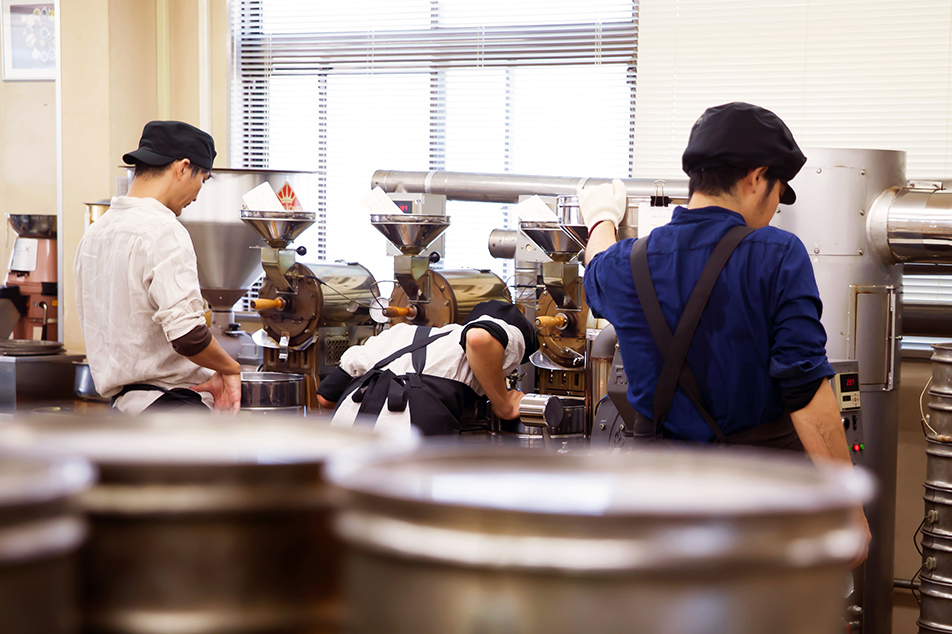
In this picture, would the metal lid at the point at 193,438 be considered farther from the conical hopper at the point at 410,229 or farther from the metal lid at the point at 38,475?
the conical hopper at the point at 410,229

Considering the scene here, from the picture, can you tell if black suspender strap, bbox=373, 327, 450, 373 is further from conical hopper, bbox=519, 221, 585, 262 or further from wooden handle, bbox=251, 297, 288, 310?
wooden handle, bbox=251, 297, 288, 310

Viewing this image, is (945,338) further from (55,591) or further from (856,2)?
(55,591)

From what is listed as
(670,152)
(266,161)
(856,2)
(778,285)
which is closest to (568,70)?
(670,152)

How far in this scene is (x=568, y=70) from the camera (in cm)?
534

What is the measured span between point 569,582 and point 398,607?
0.30 feet

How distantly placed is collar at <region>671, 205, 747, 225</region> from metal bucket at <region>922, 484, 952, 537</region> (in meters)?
1.88

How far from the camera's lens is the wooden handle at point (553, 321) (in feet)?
11.5

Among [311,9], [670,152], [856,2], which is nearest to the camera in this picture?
[856,2]

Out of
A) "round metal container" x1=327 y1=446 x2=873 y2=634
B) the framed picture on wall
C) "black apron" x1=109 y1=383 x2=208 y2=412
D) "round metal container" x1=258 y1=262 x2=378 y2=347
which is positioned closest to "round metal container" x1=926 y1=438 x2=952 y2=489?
"round metal container" x1=258 y1=262 x2=378 y2=347

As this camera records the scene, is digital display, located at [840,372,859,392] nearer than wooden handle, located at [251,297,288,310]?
Yes

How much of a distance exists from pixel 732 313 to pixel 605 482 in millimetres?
1519

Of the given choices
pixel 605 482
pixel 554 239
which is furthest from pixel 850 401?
pixel 605 482

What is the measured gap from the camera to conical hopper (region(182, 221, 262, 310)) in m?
4.67

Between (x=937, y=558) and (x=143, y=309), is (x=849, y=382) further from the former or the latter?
(x=143, y=309)
